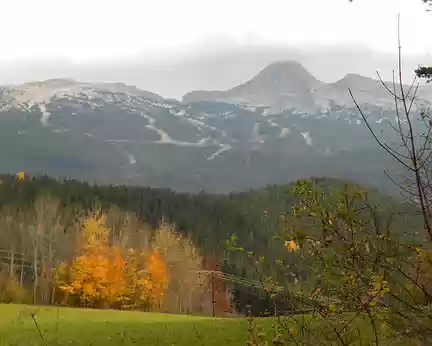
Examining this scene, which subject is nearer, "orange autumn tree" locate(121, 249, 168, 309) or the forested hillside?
"orange autumn tree" locate(121, 249, 168, 309)

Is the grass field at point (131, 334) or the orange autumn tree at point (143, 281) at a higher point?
the grass field at point (131, 334)

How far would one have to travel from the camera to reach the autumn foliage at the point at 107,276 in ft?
151

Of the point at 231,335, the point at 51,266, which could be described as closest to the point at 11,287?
the point at 51,266

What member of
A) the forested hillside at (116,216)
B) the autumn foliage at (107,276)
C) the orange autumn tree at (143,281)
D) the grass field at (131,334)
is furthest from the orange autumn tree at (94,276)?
the grass field at (131,334)

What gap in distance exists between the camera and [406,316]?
3564mm

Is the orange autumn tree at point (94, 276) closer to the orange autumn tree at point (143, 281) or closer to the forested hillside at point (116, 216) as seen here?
the orange autumn tree at point (143, 281)

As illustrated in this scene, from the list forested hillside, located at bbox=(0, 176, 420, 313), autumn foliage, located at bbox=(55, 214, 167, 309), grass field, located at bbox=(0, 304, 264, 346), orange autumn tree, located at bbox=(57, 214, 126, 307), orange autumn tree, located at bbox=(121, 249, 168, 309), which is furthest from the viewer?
forested hillside, located at bbox=(0, 176, 420, 313)

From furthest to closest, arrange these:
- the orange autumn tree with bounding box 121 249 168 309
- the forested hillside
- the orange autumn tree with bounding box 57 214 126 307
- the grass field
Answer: the forested hillside, the orange autumn tree with bounding box 121 249 168 309, the orange autumn tree with bounding box 57 214 126 307, the grass field

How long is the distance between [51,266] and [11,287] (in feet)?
17.4

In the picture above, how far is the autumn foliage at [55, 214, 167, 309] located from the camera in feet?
151

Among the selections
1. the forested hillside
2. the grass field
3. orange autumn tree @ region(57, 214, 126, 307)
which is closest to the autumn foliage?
orange autumn tree @ region(57, 214, 126, 307)

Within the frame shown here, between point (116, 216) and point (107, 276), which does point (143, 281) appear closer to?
point (107, 276)

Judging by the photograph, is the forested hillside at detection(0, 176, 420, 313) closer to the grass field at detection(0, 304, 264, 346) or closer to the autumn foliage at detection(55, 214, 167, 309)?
the autumn foliage at detection(55, 214, 167, 309)

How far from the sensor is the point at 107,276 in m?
46.5
